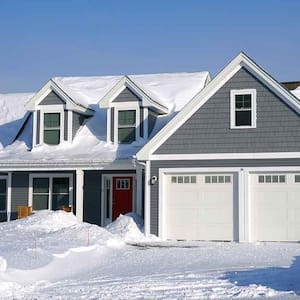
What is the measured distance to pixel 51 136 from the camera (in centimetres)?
2536

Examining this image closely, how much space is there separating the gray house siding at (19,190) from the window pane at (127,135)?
4102 mm

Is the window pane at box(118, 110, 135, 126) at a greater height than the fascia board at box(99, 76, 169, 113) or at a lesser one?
lesser

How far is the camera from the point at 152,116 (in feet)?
82.0

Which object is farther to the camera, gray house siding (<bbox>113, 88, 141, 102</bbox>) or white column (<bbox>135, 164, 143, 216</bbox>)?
gray house siding (<bbox>113, 88, 141, 102</bbox>)

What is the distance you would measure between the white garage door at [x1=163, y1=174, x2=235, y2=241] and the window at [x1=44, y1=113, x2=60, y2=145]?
233 inches

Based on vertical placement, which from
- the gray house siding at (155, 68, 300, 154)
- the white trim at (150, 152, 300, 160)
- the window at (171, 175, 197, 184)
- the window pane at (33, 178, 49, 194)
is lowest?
the window pane at (33, 178, 49, 194)

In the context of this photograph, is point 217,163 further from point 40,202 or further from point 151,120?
point 40,202

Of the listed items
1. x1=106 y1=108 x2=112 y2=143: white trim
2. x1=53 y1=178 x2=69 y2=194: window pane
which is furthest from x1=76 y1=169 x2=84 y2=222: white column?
x1=106 y1=108 x2=112 y2=143: white trim

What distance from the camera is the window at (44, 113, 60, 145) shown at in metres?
25.3

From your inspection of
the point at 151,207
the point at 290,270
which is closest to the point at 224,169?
the point at 151,207

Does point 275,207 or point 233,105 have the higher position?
point 233,105

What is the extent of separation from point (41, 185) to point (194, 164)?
23.6 ft

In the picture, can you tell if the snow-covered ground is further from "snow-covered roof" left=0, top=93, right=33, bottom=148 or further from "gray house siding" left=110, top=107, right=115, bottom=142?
"snow-covered roof" left=0, top=93, right=33, bottom=148

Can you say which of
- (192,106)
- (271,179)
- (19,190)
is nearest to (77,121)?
(19,190)
